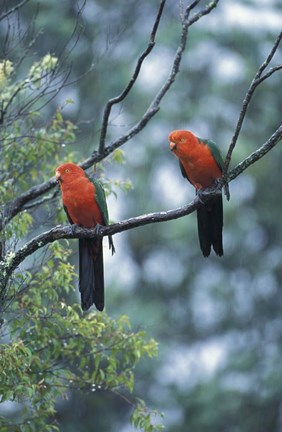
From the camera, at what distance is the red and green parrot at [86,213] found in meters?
5.80

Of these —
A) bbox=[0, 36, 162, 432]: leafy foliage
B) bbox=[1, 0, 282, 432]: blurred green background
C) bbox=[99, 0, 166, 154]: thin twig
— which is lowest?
bbox=[0, 36, 162, 432]: leafy foliage

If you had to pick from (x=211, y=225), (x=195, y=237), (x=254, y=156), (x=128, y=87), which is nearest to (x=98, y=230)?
(x=211, y=225)

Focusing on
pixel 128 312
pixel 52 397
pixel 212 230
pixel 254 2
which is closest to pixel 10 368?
pixel 52 397

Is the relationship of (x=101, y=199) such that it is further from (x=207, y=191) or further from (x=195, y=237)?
(x=195, y=237)

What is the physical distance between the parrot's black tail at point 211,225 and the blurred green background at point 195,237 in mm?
7179

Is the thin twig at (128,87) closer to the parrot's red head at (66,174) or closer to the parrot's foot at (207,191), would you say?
the parrot's red head at (66,174)

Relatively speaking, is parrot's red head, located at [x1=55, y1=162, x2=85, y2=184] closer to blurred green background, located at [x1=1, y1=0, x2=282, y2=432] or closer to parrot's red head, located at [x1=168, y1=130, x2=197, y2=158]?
parrot's red head, located at [x1=168, y1=130, x2=197, y2=158]

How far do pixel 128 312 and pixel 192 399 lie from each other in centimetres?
162

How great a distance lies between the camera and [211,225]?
5.69m

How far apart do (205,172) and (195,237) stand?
789 cm

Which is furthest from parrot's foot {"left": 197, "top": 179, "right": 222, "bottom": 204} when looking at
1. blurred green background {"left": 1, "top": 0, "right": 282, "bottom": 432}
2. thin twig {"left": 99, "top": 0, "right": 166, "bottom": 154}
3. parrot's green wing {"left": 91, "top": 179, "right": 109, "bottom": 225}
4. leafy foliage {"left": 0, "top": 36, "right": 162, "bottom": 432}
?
blurred green background {"left": 1, "top": 0, "right": 282, "bottom": 432}

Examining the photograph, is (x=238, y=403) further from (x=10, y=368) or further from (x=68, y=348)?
(x=10, y=368)

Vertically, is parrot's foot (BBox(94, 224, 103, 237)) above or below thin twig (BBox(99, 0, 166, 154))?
below

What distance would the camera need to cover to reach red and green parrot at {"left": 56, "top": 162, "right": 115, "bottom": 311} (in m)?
5.80
